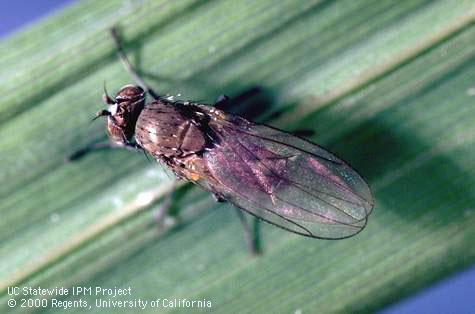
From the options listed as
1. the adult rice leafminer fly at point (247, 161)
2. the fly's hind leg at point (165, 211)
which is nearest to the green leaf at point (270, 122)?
the fly's hind leg at point (165, 211)

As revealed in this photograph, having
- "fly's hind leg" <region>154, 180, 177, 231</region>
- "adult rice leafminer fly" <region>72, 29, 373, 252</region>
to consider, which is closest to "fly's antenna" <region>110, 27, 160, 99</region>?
"adult rice leafminer fly" <region>72, 29, 373, 252</region>

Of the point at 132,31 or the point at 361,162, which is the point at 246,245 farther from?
the point at 132,31

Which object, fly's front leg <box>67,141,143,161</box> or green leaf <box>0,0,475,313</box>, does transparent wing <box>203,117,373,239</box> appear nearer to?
green leaf <box>0,0,475,313</box>

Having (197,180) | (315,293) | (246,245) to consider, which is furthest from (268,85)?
(315,293)

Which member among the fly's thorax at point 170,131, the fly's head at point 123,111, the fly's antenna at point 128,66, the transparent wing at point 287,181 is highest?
the fly's antenna at point 128,66

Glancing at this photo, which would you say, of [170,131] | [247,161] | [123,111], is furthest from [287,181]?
[123,111]

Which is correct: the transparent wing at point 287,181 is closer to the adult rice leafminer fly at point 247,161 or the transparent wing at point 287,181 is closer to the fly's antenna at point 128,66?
the adult rice leafminer fly at point 247,161

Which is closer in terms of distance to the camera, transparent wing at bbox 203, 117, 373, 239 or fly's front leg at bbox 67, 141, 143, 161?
transparent wing at bbox 203, 117, 373, 239

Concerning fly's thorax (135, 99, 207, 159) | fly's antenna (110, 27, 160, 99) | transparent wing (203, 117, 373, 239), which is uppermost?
fly's antenna (110, 27, 160, 99)
